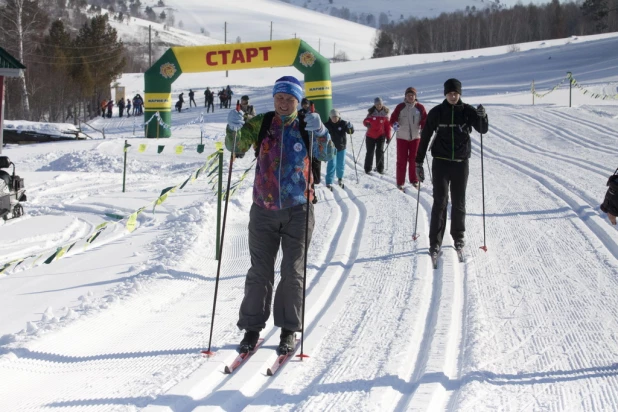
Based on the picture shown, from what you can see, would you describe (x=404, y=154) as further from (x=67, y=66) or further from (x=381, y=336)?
(x=67, y=66)

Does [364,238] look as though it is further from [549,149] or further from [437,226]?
[549,149]

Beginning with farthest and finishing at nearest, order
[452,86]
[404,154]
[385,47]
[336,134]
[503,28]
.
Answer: [503,28] < [385,47] < [336,134] < [404,154] < [452,86]

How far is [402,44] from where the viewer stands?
102875 mm

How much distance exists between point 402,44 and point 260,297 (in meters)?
103

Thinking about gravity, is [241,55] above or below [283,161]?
above

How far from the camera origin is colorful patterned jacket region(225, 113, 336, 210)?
14.2 feet

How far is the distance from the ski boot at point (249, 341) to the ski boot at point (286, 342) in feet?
0.61

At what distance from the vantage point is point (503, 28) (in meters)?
92.3

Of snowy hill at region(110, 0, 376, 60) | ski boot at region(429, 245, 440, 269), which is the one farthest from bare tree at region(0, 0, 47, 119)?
snowy hill at region(110, 0, 376, 60)

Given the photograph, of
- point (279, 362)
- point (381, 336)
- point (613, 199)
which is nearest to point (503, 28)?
point (613, 199)

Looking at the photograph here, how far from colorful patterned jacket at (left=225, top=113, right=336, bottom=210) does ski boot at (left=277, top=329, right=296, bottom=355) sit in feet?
2.82

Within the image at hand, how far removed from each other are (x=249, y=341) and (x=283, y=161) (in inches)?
48.8

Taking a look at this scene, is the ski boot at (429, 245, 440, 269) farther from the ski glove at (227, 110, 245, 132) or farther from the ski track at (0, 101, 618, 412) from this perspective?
the ski glove at (227, 110, 245, 132)

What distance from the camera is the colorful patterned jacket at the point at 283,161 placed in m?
4.33
